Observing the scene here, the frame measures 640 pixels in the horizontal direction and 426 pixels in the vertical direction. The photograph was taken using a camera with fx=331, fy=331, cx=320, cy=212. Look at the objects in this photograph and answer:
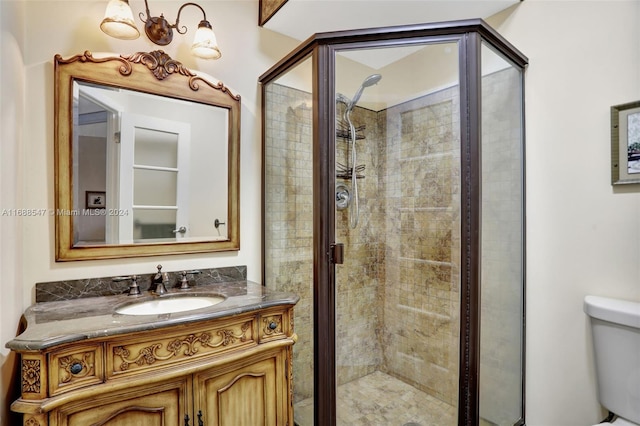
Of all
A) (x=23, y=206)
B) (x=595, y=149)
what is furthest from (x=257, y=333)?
(x=595, y=149)

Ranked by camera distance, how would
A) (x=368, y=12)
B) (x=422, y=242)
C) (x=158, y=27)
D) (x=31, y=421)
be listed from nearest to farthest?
(x=31, y=421) → (x=158, y=27) → (x=422, y=242) → (x=368, y=12)

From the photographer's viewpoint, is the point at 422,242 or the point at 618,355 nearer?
the point at 618,355

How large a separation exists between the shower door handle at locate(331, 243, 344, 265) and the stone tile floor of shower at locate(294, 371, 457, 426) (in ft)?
2.05

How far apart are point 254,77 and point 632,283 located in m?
2.13

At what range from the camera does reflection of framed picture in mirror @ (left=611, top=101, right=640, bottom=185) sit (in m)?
1.37

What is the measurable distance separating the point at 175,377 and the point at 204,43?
1525 millimetres

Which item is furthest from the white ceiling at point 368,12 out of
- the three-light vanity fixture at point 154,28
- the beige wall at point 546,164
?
the three-light vanity fixture at point 154,28

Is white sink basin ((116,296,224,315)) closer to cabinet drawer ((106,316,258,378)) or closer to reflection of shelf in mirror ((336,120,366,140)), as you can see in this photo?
cabinet drawer ((106,316,258,378))

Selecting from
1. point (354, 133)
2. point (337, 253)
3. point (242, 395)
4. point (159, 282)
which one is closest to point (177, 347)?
point (242, 395)

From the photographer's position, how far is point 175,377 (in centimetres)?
118

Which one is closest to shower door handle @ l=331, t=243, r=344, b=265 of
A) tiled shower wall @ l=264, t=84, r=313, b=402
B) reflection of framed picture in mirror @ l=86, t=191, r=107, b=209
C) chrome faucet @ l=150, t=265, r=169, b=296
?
tiled shower wall @ l=264, t=84, r=313, b=402

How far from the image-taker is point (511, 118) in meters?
1.68

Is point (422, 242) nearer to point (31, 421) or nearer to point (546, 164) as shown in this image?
point (546, 164)

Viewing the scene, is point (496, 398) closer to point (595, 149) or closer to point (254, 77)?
point (595, 149)
